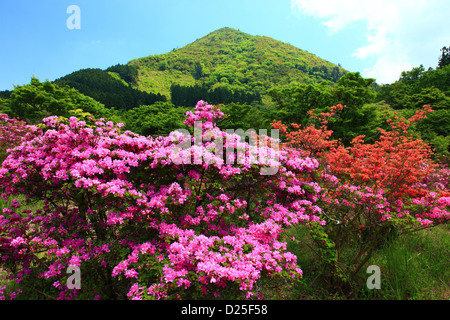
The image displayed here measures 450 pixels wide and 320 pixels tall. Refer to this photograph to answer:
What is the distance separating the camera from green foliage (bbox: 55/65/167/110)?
133ft

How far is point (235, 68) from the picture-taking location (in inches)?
3501

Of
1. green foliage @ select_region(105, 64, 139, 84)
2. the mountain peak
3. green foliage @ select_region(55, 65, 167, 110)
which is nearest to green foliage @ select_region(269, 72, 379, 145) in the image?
green foliage @ select_region(55, 65, 167, 110)

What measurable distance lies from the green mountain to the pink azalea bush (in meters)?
67.5

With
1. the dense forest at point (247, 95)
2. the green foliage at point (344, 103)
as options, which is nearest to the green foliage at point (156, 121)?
the dense forest at point (247, 95)

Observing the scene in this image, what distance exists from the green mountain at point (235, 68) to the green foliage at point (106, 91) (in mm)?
18416

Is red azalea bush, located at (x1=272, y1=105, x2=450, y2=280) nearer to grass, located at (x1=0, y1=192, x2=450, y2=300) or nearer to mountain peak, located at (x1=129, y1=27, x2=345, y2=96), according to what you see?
grass, located at (x1=0, y1=192, x2=450, y2=300)

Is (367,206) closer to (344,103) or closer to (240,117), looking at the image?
(344,103)

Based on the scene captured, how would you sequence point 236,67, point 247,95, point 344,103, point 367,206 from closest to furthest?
point 367,206 → point 344,103 → point 247,95 → point 236,67

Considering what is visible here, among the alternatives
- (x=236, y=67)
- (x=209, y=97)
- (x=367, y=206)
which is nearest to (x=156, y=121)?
(x=209, y=97)

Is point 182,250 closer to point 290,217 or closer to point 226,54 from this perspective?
point 290,217

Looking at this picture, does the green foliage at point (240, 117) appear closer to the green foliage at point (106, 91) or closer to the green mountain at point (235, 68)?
the green foliage at point (106, 91)

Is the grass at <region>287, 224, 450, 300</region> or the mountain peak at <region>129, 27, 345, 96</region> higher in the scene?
the mountain peak at <region>129, 27, 345, 96</region>

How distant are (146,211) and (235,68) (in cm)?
9452
